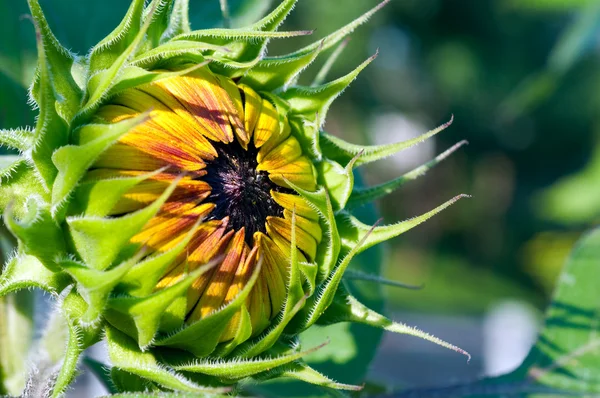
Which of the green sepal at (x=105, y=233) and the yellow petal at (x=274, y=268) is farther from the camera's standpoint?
the yellow petal at (x=274, y=268)

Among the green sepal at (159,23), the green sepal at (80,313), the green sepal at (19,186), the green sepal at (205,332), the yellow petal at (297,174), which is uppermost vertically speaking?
the green sepal at (159,23)

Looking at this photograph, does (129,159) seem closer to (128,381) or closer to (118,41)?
(118,41)

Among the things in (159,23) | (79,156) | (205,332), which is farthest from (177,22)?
(205,332)

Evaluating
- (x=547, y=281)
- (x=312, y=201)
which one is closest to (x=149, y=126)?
(x=312, y=201)

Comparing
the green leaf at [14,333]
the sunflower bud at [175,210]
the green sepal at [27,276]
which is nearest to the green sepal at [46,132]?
the sunflower bud at [175,210]

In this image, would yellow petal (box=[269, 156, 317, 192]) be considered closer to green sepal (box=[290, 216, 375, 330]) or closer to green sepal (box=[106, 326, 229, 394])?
green sepal (box=[290, 216, 375, 330])

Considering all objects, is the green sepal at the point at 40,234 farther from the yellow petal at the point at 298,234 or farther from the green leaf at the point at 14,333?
the green leaf at the point at 14,333
